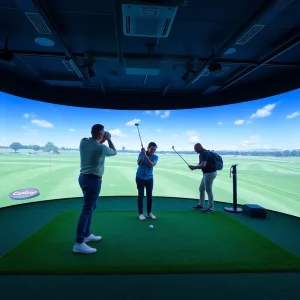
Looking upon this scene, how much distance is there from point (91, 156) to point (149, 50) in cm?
232

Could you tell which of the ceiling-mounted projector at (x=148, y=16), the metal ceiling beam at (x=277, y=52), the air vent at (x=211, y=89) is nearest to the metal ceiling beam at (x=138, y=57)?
the metal ceiling beam at (x=277, y=52)

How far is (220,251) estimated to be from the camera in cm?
273

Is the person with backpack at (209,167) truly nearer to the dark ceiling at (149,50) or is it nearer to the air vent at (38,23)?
the dark ceiling at (149,50)

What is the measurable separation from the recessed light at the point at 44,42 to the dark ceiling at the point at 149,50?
2.0 inches

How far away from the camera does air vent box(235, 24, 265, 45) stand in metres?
2.99

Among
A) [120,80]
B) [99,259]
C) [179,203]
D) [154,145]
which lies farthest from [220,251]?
[120,80]

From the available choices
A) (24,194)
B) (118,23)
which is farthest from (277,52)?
(24,194)

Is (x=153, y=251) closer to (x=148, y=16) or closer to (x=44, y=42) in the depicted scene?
(x=148, y=16)

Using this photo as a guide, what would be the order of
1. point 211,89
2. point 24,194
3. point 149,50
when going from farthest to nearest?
point 24,194, point 211,89, point 149,50

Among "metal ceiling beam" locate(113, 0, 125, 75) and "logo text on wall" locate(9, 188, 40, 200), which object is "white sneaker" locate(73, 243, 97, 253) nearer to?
"metal ceiling beam" locate(113, 0, 125, 75)

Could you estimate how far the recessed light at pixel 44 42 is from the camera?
3.41 meters

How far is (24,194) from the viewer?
575 cm

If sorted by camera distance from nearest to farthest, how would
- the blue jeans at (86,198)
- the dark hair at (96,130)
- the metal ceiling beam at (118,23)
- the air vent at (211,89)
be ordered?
the metal ceiling beam at (118,23) < the blue jeans at (86,198) < the dark hair at (96,130) < the air vent at (211,89)

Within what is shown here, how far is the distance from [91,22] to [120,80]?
2.19 m
